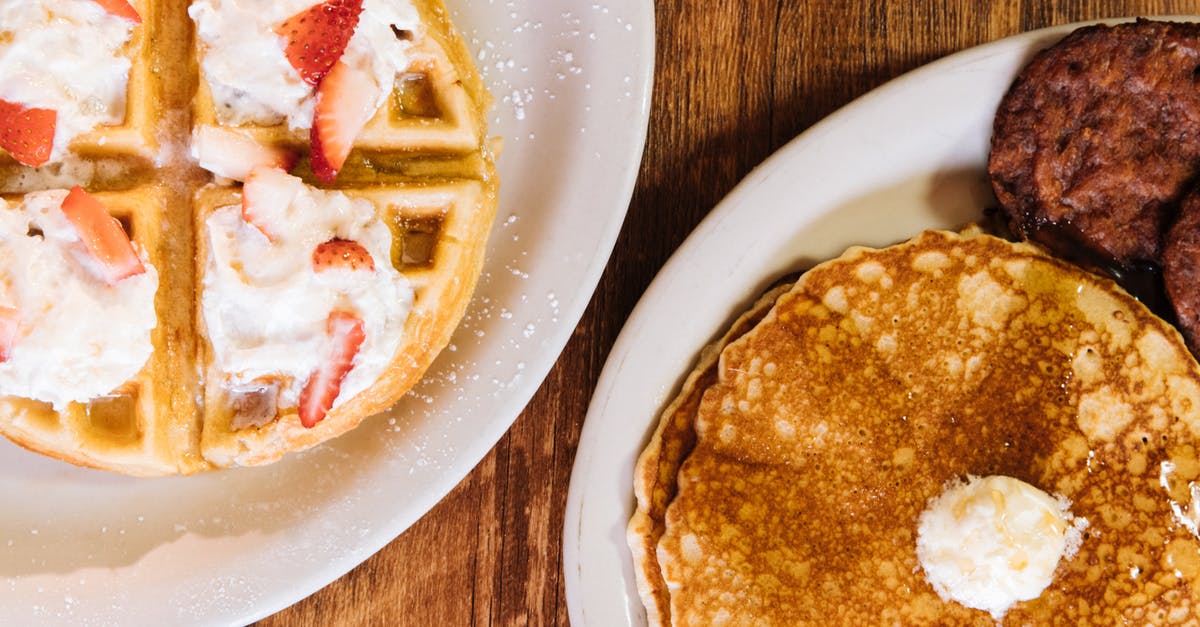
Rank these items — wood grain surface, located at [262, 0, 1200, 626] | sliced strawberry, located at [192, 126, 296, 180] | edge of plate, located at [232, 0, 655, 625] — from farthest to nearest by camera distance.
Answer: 1. wood grain surface, located at [262, 0, 1200, 626]
2. edge of plate, located at [232, 0, 655, 625]
3. sliced strawberry, located at [192, 126, 296, 180]

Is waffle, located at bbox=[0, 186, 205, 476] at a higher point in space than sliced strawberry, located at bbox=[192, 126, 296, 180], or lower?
lower

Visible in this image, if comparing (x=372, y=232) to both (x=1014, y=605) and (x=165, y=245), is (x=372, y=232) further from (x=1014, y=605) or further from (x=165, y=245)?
(x=1014, y=605)

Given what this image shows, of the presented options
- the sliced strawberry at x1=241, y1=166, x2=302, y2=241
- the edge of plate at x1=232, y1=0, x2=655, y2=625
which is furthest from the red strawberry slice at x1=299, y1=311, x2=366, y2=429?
the edge of plate at x1=232, y1=0, x2=655, y2=625

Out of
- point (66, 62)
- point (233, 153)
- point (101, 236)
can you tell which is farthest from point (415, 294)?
point (66, 62)

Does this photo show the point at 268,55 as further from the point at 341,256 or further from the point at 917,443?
the point at 917,443

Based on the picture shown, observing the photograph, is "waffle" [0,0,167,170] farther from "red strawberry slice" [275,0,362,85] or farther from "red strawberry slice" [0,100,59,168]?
"red strawberry slice" [275,0,362,85]

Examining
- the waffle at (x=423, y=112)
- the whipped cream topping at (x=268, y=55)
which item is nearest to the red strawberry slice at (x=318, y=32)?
the whipped cream topping at (x=268, y=55)

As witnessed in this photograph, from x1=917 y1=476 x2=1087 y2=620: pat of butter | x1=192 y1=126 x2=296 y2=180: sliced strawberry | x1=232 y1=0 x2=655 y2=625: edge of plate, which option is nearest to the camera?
x1=192 y1=126 x2=296 y2=180: sliced strawberry
